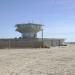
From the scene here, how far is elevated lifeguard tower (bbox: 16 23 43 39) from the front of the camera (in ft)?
292

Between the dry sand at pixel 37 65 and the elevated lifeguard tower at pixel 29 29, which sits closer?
the dry sand at pixel 37 65

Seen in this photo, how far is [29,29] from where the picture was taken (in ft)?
292

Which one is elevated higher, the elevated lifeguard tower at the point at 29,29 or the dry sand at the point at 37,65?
the elevated lifeguard tower at the point at 29,29

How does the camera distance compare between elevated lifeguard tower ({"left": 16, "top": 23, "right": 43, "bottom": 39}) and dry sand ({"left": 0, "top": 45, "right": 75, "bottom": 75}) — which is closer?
dry sand ({"left": 0, "top": 45, "right": 75, "bottom": 75})

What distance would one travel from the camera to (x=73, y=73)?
14664 millimetres

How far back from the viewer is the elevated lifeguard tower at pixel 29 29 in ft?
292

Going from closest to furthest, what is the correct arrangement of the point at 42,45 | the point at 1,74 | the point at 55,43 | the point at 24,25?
the point at 1,74 → the point at 42,45 → the point at 24,25 → the point at 55,43

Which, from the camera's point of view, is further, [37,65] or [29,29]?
[29,29]

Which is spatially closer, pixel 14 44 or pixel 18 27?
pixel 14 44

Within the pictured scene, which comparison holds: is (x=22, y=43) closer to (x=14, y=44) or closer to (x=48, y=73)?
(x=14, y=44)

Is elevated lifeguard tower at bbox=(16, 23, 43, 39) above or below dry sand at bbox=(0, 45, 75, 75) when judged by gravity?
above

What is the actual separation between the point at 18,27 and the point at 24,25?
2.59 meters

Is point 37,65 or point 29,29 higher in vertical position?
point 29,29

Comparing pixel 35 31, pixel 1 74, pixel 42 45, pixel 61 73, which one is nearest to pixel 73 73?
pixel 61 73
